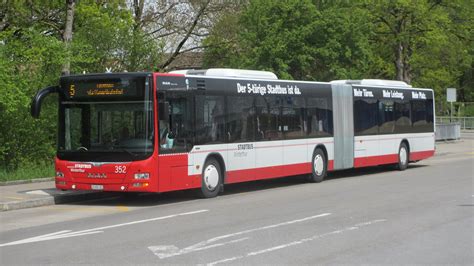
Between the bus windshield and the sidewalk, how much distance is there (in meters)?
1.00

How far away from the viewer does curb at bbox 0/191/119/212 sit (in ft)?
46.7

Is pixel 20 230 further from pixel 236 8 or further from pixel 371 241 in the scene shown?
pixel 236 8

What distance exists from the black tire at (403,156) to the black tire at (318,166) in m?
4.81

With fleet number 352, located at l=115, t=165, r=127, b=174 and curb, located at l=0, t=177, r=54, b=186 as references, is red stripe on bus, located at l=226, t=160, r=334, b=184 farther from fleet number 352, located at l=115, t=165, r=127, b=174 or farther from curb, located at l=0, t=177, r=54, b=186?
curb, located at l=0, t=177, r=54, b=186

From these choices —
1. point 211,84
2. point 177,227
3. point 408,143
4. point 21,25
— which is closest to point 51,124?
point 211,84

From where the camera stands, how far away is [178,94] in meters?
15.1

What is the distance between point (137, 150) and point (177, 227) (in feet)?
12.0

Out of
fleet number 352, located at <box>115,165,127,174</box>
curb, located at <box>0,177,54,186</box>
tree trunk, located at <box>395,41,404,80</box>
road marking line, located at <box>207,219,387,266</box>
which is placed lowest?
road marking line, located at <box>207,219,387,266</box>

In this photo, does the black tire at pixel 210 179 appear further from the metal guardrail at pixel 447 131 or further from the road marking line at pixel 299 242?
the metal guardrail at pixel 447 131

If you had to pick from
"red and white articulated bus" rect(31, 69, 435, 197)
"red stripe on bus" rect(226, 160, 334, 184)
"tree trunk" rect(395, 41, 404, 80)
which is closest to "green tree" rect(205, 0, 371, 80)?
"tree trunk" rect(395, 41, 404, 80)

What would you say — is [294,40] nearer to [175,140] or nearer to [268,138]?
[268,138]

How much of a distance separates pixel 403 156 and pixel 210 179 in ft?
35.3

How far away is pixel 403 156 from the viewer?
80.7 feet

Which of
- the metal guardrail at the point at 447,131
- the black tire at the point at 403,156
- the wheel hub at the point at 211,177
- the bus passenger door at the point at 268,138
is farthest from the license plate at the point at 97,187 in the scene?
the metal guardrail at the point at 447,131
